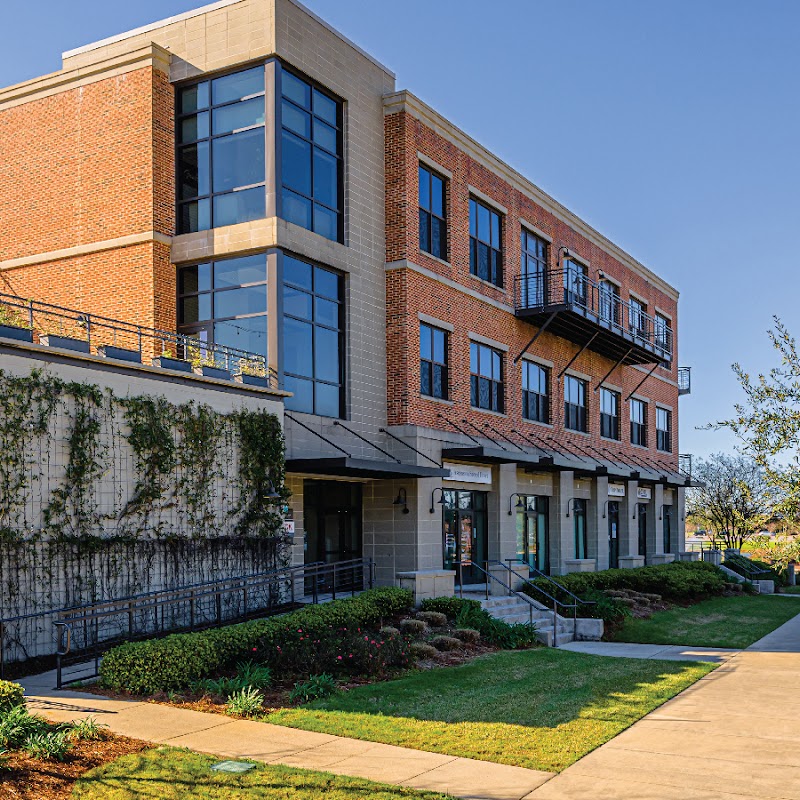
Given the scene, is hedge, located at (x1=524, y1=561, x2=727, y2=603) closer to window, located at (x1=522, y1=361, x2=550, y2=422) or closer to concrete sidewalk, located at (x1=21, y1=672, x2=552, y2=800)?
Result: window, located at (x1=522, y1=361, x2=550, y2=422)

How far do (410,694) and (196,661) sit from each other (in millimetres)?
2960

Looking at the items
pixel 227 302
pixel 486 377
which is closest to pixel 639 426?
pixel 486 377

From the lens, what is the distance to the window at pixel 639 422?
42.8m

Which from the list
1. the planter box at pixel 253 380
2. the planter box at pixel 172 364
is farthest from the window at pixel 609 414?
the planter box at pixel 172 364

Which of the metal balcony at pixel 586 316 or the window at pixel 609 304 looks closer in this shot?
the metal balcony at pixel 586 316

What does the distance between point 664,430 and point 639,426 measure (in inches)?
154

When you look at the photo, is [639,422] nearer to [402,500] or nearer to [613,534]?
[613,534]

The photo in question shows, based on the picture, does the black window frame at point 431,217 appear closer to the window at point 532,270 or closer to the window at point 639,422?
the window at point 532,270

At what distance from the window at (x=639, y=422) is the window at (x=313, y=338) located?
72.3 feet

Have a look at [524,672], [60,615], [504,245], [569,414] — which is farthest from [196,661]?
[569,414]

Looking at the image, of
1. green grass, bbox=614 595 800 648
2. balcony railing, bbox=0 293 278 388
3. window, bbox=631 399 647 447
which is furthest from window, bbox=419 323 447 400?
window, bbox=631 399 647 447

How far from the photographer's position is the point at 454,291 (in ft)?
90.2

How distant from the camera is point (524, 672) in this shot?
16.7 m

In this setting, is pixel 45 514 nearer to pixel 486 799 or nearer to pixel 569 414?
pixel 486 799
